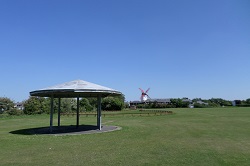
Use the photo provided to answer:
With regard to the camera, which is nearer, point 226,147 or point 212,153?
point 212,153

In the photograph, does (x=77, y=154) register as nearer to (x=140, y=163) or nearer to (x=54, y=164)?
(x=54, y=164)

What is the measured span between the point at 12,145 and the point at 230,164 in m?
8.58

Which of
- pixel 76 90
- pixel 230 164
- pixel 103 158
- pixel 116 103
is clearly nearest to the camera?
pixel 230 164

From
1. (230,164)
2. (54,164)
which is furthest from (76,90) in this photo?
(230,164)

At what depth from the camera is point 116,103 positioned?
59.9 m

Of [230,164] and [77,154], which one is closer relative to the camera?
[230,164]

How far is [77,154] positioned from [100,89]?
6747 mm

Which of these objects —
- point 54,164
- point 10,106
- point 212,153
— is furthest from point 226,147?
point 10,106

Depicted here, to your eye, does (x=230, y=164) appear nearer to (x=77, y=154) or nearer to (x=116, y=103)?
(x=77, y=154)

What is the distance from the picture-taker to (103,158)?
7.23 metres

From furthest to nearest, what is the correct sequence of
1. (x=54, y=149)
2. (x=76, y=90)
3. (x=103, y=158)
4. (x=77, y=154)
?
(x=76, y=90) → (x=54, y=149) → (x=77, y=154) → (x=103, y=158)

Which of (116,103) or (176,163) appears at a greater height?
(116,103)

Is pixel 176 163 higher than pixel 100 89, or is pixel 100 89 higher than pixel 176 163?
pixel 100 89

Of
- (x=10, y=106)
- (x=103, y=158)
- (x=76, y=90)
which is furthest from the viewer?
(x=10, y=106)
